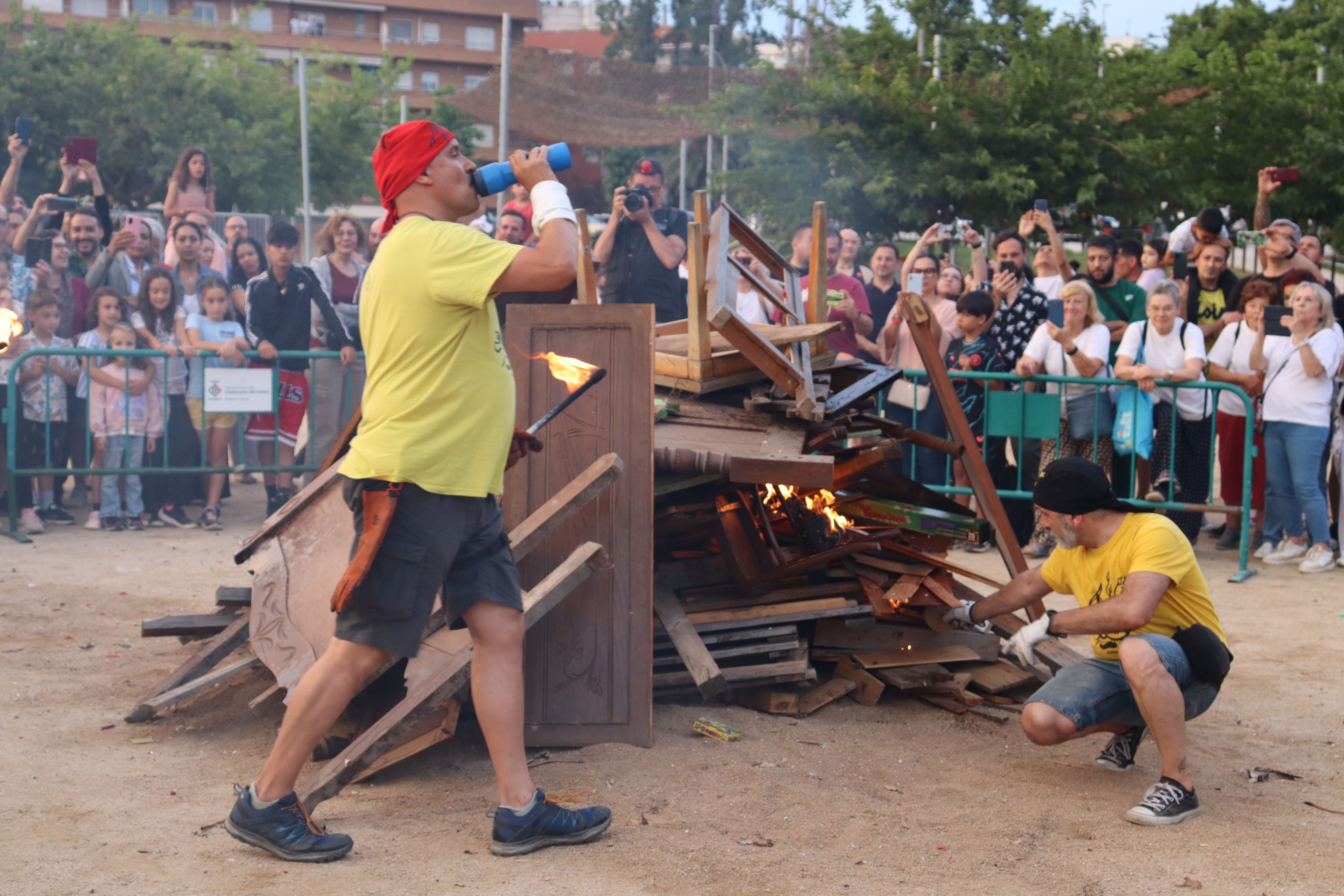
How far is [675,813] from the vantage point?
Result: 3.96 meters

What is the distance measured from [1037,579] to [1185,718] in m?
0.68

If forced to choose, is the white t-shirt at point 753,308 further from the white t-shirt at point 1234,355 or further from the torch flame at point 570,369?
the torch flame at point 570,369

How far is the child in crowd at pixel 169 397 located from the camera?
29.3 ft

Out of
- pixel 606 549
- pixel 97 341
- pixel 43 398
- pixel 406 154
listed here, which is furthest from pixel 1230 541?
pixel 43 398

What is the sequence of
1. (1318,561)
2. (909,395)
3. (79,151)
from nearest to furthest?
(1318,561) → (909,395) → (79,151)

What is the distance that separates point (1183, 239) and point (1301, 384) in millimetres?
2322

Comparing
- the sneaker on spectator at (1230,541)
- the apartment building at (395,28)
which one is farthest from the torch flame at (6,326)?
the apartment building at (395,28)

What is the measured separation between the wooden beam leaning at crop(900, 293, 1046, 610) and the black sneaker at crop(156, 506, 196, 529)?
221 inches

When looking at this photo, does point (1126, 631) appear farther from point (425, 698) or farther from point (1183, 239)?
point (1183, 239)

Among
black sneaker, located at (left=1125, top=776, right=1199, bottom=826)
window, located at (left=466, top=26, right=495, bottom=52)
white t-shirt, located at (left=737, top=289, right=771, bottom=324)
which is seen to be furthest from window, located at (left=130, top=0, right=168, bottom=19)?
black sneaker, located at (left=1125, top=776, right=1199, bottom=826)

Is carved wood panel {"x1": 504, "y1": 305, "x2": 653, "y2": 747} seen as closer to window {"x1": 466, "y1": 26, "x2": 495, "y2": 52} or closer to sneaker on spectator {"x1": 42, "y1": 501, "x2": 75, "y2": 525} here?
sneaker on spectator {"x1": 42, "y1": 501, "x2": 75, "y2": 525}

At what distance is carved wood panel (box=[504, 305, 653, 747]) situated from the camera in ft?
14.7

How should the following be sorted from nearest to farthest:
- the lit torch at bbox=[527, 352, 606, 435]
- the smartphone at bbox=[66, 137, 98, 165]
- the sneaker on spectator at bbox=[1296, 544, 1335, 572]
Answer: the lit torch at bbox=[527, 352, 606, 435] < the sneaker on spectator at bbox=[1296, 544, 1335, 572] < the smartphone at bbox=[66, 137, 98, 165]

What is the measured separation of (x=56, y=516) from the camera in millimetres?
8875
